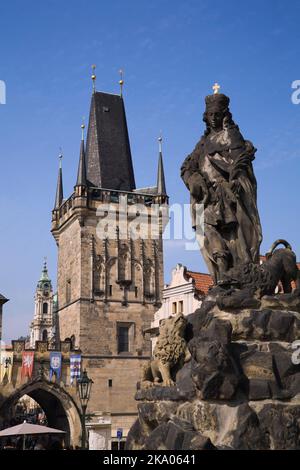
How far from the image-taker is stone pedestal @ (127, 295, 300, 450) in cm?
459

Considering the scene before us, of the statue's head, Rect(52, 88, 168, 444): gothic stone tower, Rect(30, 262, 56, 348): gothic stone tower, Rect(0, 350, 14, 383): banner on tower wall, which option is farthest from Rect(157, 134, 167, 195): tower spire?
Rect(30, 262, 56, 348): gothic stone tower

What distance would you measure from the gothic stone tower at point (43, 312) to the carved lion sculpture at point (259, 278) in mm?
94513

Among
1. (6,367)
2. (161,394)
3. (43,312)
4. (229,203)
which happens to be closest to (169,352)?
(161,394)

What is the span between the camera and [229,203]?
241 inches

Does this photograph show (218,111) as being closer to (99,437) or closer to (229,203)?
(229,203)

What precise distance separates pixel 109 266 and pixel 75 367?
6.69 m

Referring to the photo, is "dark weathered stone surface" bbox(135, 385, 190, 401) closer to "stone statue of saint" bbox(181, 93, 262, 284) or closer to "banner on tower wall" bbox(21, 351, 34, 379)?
"stone statue of saint" bbox(181, 93, 262, 284)

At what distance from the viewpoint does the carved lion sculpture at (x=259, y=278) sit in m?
5.51

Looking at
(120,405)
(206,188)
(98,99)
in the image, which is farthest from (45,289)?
(206,188)

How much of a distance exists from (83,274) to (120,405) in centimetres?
700

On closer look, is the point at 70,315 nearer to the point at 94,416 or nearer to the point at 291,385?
the point at 94,416

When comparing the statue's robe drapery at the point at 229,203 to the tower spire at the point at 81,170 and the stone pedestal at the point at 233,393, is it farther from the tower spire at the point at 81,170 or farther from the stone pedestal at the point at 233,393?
the tower spire at the point at 81,170
